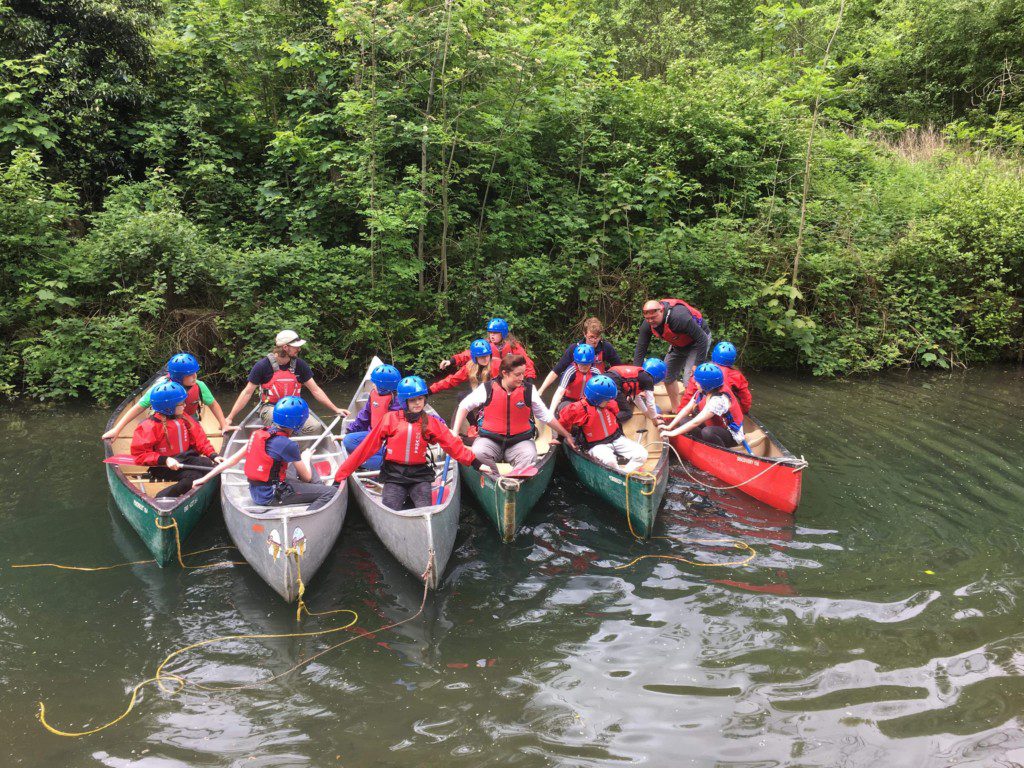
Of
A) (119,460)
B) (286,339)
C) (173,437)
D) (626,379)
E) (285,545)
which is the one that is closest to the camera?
(285,545)

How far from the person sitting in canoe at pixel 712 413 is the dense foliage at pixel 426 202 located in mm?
5299

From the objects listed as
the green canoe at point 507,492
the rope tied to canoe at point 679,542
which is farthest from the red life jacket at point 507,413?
the rope tied to canoe at point 679,542

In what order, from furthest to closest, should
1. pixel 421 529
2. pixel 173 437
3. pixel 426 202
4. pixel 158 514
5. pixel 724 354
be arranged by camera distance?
pixel 426 202 → pixel 724 354 → pixel 173 437 → pixel 158 514 → pixel 421 529

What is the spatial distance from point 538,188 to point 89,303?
8.07 meters

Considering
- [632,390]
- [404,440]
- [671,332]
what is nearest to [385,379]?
[404,440]

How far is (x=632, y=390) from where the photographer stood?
8.14 m

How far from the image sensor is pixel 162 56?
13211 mm

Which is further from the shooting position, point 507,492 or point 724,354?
point 724,354

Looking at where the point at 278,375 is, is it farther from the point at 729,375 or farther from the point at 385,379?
the point at 729,375

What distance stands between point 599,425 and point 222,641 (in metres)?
4.10

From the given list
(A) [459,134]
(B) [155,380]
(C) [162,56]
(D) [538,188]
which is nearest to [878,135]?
(D) [538,188]

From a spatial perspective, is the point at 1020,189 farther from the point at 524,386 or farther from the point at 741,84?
the point at 524,386

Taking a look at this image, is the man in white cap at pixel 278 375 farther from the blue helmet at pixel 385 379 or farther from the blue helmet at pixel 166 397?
the blue helmet at pixel 166 397

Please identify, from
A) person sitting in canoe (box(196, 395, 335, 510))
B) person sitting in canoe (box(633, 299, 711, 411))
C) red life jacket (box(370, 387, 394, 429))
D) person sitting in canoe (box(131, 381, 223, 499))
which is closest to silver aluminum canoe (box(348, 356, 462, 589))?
person sitting in canoe (box(196, 395, 335, 510))
